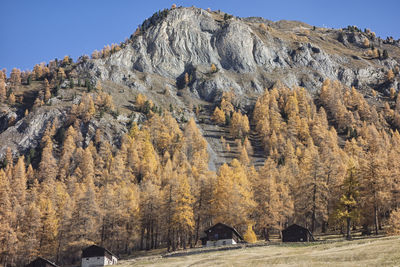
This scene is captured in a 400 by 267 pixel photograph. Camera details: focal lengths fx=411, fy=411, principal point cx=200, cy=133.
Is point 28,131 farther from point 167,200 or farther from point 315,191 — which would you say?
point 315,191

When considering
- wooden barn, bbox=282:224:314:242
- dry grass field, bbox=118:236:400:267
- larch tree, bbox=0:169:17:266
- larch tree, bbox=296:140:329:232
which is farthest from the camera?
larch tree, bbox=0:169:17:266

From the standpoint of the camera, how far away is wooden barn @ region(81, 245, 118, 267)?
223 ft

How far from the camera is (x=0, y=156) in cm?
14488

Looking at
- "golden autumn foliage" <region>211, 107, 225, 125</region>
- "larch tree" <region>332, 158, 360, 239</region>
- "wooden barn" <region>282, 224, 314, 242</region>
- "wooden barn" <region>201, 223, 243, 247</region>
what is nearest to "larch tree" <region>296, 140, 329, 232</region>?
"wooden barn" <region>282, 224, 314, 242</region>

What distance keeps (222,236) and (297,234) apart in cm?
1307

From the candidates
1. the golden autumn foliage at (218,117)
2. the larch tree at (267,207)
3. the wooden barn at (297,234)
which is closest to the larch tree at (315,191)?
the larch tree at (267,207)

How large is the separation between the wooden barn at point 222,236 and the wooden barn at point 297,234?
8735mm

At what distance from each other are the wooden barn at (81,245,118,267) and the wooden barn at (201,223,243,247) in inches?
675

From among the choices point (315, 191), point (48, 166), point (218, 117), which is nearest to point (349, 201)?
point (315, 191)

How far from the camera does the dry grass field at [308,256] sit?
4038cm

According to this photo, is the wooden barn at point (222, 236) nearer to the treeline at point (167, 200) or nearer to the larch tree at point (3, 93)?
the treeline at point (167, 200)

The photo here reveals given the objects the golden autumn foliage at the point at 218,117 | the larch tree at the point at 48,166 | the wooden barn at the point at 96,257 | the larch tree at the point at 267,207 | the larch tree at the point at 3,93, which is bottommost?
the wooden barn at the point at 96,257

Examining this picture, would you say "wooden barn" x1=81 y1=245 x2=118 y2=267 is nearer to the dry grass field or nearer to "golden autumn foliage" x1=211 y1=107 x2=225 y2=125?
the dry grass field

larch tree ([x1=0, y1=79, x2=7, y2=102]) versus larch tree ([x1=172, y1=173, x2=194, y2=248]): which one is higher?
larch tree ([x1=0, y1=79, x2=7, y2=102])
